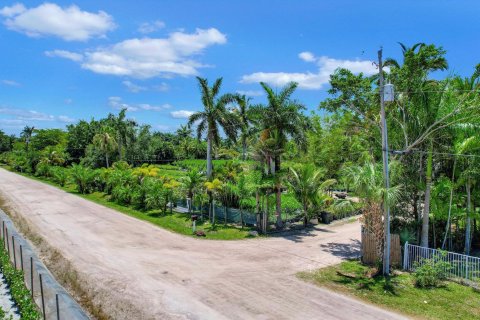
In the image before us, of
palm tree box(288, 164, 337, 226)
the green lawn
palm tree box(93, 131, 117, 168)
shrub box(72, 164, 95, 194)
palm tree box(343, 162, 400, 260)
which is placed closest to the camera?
the green lawn

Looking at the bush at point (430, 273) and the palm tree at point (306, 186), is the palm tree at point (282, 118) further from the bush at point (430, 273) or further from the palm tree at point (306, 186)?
the bush at point (430, 273)

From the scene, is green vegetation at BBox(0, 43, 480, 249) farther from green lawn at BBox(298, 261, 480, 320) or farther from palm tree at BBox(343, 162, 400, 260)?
green lawn at BBox(298, 261, 480, 320)

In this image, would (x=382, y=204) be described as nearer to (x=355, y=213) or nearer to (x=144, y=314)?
(x=144, y=314)

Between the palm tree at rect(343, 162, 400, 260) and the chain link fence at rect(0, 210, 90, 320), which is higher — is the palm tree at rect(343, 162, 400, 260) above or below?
above

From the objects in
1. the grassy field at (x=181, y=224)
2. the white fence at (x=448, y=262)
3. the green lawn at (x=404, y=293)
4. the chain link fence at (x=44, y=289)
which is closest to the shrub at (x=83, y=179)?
the grassy field at (x=181, y=224)

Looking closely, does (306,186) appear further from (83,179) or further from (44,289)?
(83,179)

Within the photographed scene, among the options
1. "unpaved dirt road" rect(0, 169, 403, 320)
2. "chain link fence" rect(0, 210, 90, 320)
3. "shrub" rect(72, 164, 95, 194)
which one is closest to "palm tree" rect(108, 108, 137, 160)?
"shrub" rect(72, 164, 95, 194)
